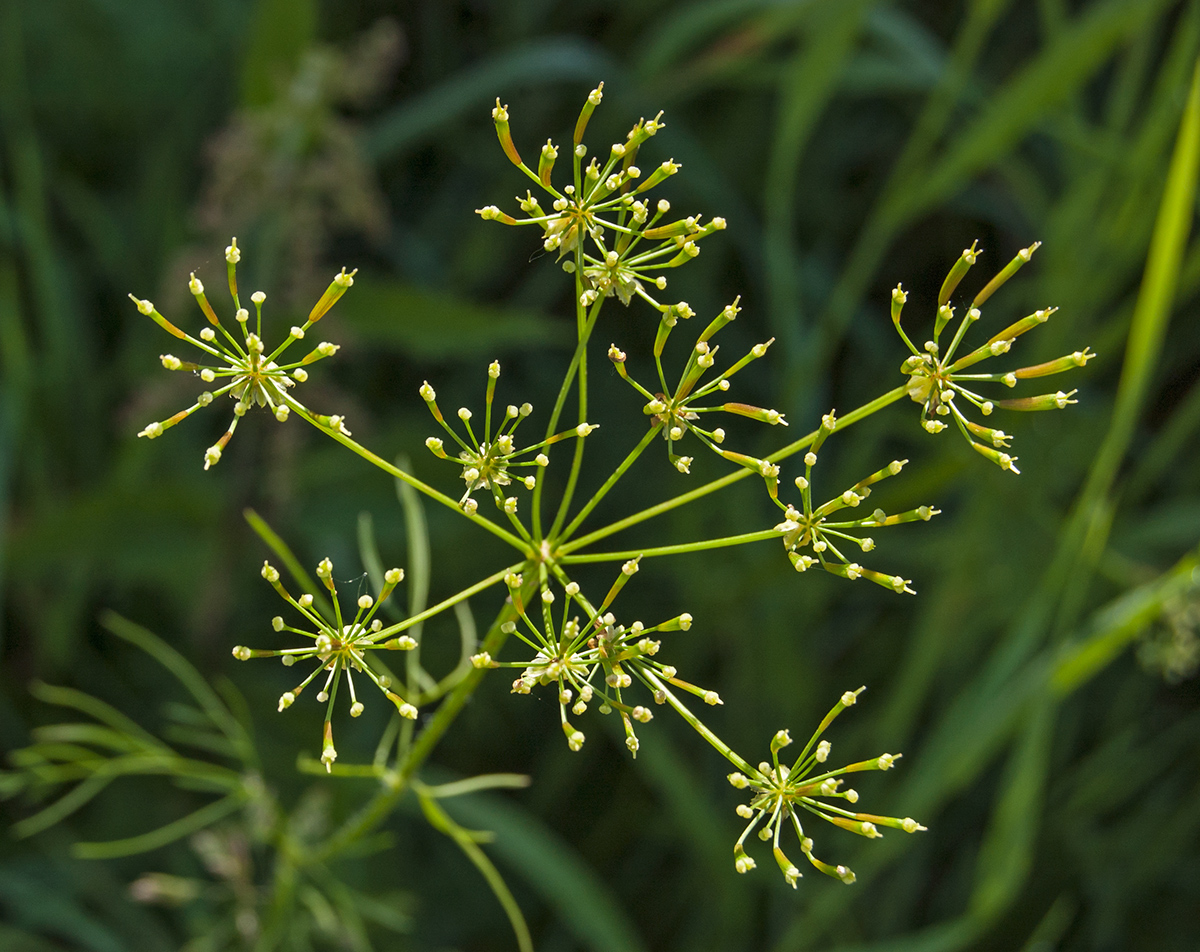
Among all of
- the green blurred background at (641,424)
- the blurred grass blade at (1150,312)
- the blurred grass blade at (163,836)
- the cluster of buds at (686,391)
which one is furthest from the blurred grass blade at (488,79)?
the cluster of buds at (686,391)

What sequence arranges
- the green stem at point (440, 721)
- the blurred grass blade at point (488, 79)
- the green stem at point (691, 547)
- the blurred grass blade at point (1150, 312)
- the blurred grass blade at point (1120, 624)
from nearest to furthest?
the green stem at point (691, 547) < the green stem at point (440, 721) < the blurred grass blade at point (1120, 624) < the blurred grass blade at point (1150, 312) < the blurred grass blade at point (488, 79)

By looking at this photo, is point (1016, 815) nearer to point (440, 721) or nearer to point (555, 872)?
point (555, 872)

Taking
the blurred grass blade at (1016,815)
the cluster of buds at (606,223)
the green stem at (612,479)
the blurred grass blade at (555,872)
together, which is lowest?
the blurred grass blade at (555,872)

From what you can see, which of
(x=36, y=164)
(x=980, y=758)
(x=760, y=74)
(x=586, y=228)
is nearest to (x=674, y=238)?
(x=586, y=228)

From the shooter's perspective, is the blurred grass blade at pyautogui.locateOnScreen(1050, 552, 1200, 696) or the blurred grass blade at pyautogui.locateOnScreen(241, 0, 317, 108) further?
the blurred grass blade at pyautogui.locateOnScreen(241, 0, 317, 108)

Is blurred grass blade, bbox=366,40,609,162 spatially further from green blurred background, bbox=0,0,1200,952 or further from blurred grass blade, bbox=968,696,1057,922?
blurred grass blade, bbox=968,696,1057,922

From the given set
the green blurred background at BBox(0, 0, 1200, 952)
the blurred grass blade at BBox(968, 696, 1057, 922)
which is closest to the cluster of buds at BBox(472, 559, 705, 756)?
the green blurred background at BBox(0, 0, 1200, 952)

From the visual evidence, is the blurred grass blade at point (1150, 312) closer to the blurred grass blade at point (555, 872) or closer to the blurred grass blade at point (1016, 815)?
the blurred grass blade at point (1016, 815)

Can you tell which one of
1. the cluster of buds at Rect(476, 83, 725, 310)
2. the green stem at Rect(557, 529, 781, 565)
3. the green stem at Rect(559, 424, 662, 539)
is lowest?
the green stem at Rect(557, 529, 781, 565)
